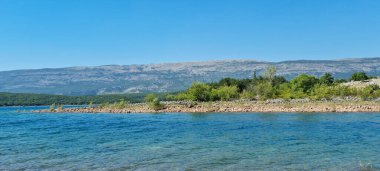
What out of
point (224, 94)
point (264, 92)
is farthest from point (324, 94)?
point (224, 94)

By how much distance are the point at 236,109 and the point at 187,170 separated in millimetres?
57088

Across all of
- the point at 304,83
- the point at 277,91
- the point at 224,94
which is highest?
the point at 304,83

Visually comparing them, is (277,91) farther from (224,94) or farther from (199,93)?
(199,93)

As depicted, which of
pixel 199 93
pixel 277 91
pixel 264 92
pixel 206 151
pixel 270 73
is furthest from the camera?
pixel 270 73

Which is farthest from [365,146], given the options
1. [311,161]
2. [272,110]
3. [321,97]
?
[321,97]

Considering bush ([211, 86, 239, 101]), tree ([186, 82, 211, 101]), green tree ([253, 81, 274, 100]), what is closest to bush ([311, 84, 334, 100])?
green tree ([253, 81, 274, 100])

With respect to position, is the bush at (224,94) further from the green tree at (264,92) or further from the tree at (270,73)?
the tree at (270,73)

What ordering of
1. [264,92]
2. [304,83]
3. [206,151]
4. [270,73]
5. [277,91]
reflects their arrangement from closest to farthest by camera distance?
[206,151] → [264,92] → [277,91] → [304,83] → [270,73]

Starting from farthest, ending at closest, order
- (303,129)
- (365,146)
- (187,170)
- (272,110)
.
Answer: (272,110) < (303,129) < (365,146) < (187,170)

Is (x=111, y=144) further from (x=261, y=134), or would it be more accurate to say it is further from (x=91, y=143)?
(x=261, y=134)

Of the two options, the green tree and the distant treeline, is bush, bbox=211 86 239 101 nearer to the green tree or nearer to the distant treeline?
the distant treeline

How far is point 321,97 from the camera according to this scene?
337 ft

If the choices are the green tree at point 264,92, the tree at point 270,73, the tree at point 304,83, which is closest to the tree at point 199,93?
the green tree at point 264,92

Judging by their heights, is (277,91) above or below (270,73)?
below
